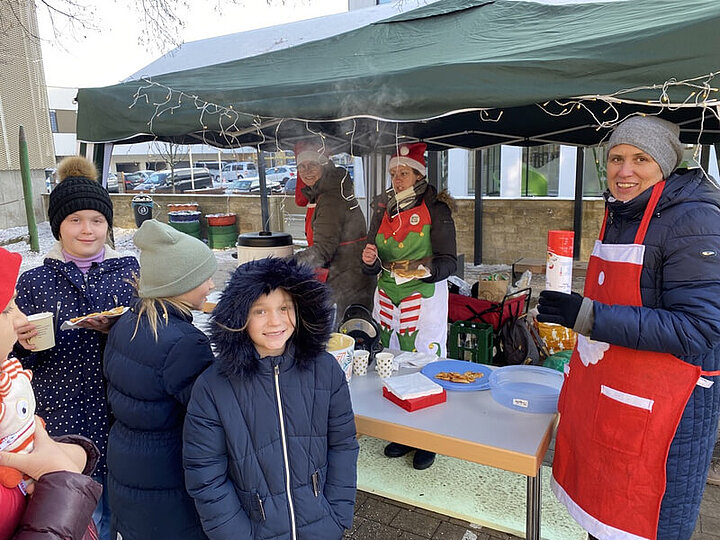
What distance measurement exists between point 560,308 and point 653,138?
64cm

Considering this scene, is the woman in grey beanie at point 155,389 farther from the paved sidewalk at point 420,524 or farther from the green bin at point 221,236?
the green bin at point 221,236

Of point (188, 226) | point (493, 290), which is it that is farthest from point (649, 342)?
point (188, 226)

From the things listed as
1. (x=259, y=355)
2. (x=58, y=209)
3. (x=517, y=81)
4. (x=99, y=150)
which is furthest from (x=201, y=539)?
(x=99, y=150)

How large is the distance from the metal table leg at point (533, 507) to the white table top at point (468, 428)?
0.25 metres

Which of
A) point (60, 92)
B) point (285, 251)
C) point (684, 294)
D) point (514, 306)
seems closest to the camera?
point (684, 294)

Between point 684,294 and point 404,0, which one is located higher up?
point 404,0

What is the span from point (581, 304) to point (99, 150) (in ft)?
10.6

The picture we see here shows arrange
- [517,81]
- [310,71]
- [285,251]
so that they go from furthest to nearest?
[285,251], [310,71], [517,81]

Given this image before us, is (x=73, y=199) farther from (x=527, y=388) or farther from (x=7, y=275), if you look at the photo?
(x=527, y=388)

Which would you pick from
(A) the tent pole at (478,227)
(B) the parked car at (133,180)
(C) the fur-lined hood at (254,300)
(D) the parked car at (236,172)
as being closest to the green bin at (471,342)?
(C) the fur-lined hood at (254,300)

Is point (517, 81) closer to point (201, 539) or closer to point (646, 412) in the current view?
point (646, 412)

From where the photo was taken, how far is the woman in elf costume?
3.30 metres

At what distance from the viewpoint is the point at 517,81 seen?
80.7 inches

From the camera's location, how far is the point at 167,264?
1683 mm
